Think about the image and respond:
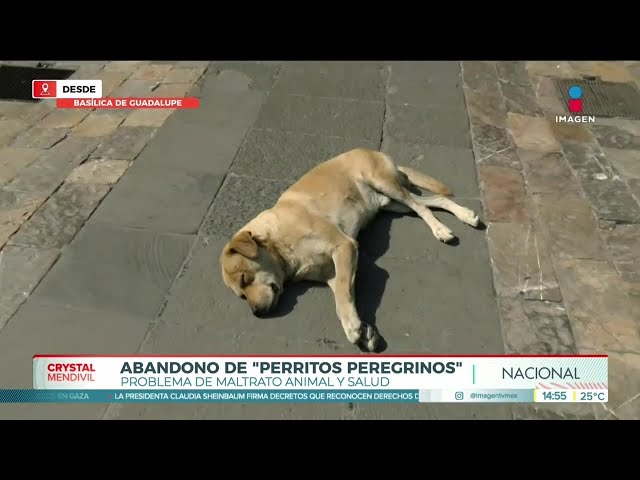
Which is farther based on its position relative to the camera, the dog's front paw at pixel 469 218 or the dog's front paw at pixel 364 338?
the dog's front paw at pixel 469 218

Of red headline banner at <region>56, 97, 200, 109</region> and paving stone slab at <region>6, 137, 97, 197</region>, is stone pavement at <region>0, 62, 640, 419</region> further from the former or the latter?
red headline banner at <region>56, 97, 200, 109</region>

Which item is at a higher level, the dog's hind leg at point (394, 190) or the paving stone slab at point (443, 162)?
the dog's hind leg at point (394, 190)

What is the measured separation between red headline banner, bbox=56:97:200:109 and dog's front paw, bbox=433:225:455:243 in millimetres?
4167

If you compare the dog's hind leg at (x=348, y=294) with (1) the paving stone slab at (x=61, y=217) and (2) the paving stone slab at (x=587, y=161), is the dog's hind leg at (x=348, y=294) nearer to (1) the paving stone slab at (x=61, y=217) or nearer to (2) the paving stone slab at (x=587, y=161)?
(1) the paving stone slab at (x=61, y=217)

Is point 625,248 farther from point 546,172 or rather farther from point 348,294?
point 348,294

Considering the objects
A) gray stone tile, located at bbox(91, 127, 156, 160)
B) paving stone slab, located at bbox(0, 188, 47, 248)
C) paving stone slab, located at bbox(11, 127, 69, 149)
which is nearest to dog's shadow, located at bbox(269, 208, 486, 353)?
paving stone slab, located at bbox(0, 188, 47, 248)

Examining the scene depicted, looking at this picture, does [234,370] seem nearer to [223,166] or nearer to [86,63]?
[223,166]

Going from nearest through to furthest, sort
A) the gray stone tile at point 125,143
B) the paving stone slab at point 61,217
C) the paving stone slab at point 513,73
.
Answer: the paving stone slab at point 61,217 → the gray stone tile at point 125,143 → the paving stone slab at point 513,73

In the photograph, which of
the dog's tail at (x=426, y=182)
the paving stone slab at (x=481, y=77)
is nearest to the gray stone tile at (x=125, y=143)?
the dog's tail at (x=426, y=182)

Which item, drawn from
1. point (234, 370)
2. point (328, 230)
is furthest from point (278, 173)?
point (234, 370)

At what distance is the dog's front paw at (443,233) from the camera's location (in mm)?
5195

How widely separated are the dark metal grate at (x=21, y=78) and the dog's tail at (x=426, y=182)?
566 centimetres

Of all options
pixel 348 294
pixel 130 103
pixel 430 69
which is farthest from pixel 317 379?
pixel 430 69

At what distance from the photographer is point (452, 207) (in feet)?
18.1
